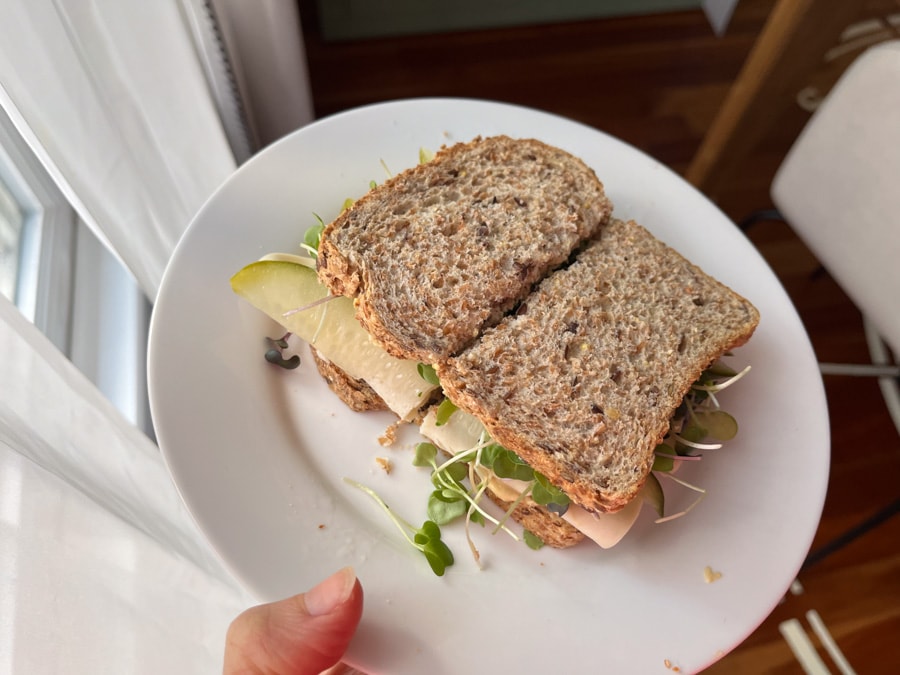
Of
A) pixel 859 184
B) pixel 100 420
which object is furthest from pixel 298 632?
pixel 859 184

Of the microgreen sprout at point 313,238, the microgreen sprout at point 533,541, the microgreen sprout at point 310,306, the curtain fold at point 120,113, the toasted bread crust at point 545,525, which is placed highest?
the curtain fold at point 120,113

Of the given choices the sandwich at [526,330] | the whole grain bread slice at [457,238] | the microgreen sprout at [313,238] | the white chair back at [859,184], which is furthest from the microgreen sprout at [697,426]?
the microgreen sprout at [313,238]

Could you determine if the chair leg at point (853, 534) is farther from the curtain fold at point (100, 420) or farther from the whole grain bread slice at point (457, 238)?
the curtain fold at point (100, 420)

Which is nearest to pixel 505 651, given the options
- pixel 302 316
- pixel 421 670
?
pixel 421 670

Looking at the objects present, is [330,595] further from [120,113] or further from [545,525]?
[120,113]

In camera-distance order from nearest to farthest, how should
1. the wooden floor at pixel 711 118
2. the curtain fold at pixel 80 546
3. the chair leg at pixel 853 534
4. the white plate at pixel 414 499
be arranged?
the curtain fold at pixel 80 546, the white plate at pixel 414 499, the chair leg at pixel 853 534, the wooden floor at pixel 711 118

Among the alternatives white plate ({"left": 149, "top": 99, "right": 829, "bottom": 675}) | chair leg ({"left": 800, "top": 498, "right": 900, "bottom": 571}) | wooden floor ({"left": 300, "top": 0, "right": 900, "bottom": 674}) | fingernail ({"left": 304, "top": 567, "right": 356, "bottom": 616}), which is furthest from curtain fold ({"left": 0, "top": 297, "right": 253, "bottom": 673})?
chair leg ({"left": 800, "top": 498, "right": 900, "bottom": 571})

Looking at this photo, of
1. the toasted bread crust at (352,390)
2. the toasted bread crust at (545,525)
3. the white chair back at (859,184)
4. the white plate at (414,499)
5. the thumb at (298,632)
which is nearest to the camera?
the thumb at (298,632)

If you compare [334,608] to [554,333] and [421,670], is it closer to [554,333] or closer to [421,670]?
[421,670]

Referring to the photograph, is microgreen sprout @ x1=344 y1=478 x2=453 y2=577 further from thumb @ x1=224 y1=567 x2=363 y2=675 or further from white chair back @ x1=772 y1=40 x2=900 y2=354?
white chair back @ x1=772 y1=40 x2=900 y2=354
